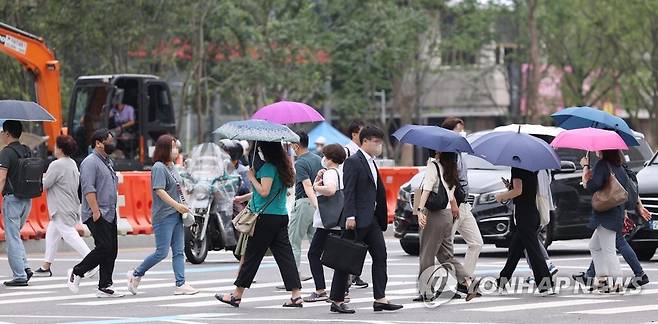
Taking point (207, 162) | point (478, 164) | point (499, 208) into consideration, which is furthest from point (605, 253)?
point (207, 162)

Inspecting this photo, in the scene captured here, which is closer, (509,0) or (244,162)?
(244,162)

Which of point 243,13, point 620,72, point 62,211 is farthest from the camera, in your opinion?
point 620,72

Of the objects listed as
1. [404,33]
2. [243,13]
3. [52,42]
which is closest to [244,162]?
[52,42]

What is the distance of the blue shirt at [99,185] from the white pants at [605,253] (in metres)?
5.00

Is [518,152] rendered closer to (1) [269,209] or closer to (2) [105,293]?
(1) [269,209]

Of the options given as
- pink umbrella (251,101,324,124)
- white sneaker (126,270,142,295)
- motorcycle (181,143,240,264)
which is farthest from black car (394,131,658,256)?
white sneaker (126,270,142,295)

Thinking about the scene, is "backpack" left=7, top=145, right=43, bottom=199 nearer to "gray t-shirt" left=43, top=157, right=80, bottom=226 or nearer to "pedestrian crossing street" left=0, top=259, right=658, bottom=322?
"gray t-shirt" left=43, top=157, right=80, bottom=226

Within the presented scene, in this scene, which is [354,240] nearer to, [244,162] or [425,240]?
[425,240]

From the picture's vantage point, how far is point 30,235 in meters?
22.6

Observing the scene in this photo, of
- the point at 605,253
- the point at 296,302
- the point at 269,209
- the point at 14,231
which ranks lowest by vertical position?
the point at 296,302

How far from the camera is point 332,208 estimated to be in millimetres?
14562

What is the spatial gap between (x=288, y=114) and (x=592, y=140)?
138 inches

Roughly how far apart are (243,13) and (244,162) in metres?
23.0

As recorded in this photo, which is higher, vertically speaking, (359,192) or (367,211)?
(359,192)
